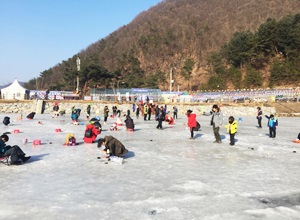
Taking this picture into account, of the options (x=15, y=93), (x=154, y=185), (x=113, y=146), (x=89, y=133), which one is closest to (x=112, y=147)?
(x=113, y=146)

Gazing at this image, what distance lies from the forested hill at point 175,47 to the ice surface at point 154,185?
53.7m

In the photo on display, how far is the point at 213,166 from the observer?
911 cm

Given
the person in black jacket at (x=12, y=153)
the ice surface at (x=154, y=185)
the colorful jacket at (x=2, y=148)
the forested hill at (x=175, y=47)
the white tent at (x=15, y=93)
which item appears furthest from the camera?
the forested hill at (x=175, y=47)

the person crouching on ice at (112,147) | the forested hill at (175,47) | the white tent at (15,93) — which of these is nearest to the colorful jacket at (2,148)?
the person crouching on ice at (112,147)

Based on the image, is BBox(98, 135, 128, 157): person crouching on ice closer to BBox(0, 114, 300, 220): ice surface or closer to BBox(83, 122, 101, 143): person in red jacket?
BBox(0, 114, 300, 220): ice surface

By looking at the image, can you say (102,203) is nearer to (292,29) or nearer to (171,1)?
(292,29)

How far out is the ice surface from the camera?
537 cm

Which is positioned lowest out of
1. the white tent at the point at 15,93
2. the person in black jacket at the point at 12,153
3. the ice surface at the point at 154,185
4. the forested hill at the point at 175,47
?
the ice surface at the point at 154,185

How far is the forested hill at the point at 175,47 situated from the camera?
2879 inches

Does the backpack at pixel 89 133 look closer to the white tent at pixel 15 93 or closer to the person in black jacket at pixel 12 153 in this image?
the person in black jacket at pixel 12 153

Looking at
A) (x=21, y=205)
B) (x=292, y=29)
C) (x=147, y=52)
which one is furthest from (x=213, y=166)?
(x=147, y=52)

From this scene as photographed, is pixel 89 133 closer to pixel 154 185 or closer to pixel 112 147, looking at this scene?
pixel 112 147

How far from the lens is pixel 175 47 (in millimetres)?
105875

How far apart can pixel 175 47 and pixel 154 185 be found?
4022 inches
